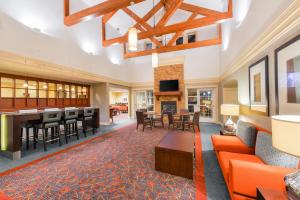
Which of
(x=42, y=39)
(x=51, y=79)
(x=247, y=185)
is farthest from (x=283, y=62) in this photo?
(x=51, y=79)

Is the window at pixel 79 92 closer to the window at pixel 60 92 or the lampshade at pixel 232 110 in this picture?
the window at pixel 60 92

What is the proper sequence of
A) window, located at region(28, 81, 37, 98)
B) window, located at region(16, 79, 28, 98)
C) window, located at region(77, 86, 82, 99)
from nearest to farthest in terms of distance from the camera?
window, located at region(16, 79, 28, 98)
window, located at region(28, 81, 37, 98)
window, located at region(77, 86, 82, 99)

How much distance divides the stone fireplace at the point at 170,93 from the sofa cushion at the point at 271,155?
5281 mm

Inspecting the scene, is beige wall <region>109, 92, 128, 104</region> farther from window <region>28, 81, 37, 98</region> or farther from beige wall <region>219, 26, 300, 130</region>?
beige wall <region>219, 26, 300, 130</region>

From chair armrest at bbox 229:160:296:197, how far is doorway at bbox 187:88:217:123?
20.1ft

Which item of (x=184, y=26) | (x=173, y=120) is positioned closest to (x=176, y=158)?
(x=173, y=120)

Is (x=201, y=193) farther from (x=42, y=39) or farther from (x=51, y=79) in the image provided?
(x=51, y=79)

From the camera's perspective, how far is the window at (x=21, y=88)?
14.5 feet

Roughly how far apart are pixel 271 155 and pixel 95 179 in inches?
104

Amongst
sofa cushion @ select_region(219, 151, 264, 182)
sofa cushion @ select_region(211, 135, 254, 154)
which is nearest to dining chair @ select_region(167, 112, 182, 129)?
sofa cushion @ select_region(211, 135, 254, 154)

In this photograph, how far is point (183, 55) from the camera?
296 inches

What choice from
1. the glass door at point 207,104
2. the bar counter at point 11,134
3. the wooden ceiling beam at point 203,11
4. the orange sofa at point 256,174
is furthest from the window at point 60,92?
the glass door at point 207,104

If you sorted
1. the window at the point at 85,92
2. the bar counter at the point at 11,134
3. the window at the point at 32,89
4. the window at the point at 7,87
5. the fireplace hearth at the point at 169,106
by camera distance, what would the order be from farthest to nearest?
the fireplace hearth at the point at 169,106, the window at the point at 85,92, the window at the point at 32,89, the window at the point at 7,87, the bar counter at the point at 11,134

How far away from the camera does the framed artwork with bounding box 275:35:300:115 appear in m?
1.46
